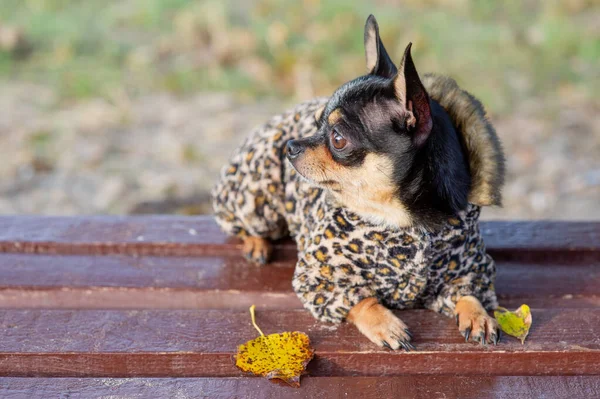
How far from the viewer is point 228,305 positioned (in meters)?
2.45

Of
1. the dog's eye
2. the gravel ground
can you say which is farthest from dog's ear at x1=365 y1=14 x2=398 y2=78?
the gravel ground

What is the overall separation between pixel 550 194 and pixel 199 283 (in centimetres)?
248

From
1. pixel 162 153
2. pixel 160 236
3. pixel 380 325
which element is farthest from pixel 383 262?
pixel 162 153

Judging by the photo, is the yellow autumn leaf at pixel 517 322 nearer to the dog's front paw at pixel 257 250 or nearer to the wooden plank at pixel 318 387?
the wooden plank at pixel 318 387

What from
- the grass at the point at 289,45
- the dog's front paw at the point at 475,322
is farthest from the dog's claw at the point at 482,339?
the grass at the point at 289,45

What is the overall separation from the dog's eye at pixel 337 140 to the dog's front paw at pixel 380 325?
488 millimetres

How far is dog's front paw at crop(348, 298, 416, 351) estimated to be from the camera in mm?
2124

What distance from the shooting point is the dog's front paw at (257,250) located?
8.59 feet

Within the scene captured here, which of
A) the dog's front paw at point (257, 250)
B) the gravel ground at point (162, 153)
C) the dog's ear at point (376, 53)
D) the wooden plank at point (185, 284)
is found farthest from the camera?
the gravel ground at point (162, 153)

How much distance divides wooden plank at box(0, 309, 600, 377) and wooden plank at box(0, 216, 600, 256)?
1.59ft

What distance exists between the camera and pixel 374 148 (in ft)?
6.73

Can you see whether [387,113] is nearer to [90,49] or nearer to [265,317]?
[265,317]

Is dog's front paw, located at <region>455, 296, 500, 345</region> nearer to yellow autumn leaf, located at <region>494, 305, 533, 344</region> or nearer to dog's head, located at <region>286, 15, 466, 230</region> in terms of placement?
yellow autumn leaf, located at <region>494, 305, 533, 344</region>

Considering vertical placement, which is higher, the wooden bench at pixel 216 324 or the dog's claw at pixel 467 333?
the dog's claw at pixel 467 333
